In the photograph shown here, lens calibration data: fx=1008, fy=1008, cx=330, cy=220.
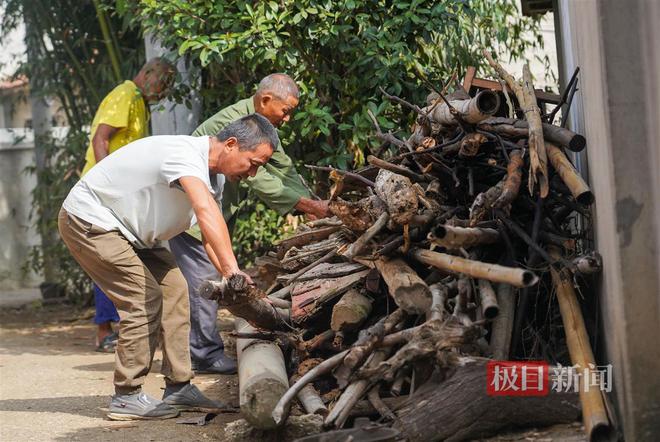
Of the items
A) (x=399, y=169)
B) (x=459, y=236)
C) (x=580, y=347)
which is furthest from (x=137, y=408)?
(x=580, y=347)

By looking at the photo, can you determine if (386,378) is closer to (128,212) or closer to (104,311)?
(128,212)

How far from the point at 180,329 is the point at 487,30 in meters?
4.07

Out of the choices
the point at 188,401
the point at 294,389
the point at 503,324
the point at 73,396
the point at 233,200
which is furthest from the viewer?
the point at 233,200

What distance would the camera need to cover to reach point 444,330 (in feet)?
14.7

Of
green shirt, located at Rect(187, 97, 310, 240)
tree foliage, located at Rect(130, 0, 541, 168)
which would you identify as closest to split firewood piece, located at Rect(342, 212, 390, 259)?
green shirt, located at Rect(187, 97, 310, 240)

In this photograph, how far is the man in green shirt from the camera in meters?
6.63

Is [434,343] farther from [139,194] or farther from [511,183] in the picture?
[139,194]

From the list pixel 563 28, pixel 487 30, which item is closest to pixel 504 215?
pixel 563 28

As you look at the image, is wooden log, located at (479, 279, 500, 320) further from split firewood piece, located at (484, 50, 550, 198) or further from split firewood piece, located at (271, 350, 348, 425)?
split firewood piece, located at (271, 350, 348, 425)

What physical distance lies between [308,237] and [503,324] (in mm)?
2062

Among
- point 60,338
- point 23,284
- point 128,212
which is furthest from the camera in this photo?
point 23,284

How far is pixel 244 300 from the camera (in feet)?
16.9

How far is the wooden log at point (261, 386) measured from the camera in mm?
4656

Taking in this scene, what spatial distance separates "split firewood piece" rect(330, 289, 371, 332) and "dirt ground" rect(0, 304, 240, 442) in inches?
32.8
